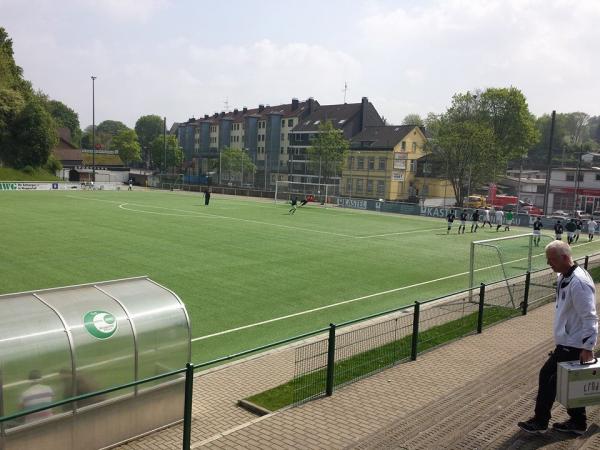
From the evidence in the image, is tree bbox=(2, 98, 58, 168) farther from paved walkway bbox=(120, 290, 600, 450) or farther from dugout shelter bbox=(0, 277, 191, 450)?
dugout shelter bbox=(0, 277, 191, 450)

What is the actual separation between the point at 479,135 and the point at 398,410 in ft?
181

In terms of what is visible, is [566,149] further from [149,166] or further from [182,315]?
[182,315]

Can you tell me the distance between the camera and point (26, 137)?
7438 centimetres

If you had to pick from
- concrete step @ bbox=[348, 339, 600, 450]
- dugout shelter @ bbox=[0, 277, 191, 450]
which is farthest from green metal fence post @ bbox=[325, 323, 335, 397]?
dugout shelter @ bbox=[0, 277, 191, 450]

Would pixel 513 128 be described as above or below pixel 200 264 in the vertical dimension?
above

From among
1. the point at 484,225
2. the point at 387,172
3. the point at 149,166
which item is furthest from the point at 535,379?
the point at 149,166

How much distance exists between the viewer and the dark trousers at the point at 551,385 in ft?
21.0

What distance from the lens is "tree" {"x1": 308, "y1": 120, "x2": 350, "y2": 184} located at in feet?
242

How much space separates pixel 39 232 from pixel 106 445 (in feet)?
78.8

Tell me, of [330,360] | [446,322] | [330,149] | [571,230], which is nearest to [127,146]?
[330,149]

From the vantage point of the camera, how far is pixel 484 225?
4297cm

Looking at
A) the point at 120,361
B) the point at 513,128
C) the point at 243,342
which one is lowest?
the point at 243,342

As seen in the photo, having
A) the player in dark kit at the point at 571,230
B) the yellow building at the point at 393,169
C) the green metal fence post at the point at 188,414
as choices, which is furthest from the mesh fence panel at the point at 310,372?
the yellow building at the point at 393,169

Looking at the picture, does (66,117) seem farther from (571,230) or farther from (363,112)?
(571,230)
